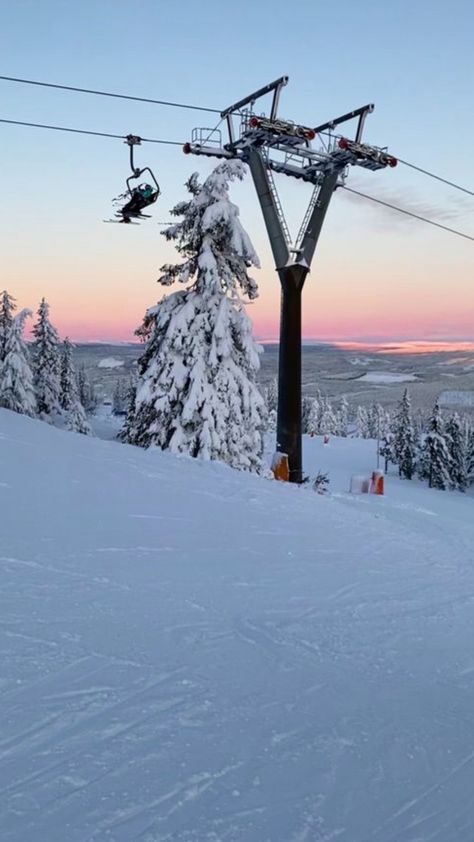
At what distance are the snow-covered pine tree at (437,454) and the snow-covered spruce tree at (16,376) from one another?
3744cm

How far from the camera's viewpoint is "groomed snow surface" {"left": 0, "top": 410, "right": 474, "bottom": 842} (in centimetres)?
263

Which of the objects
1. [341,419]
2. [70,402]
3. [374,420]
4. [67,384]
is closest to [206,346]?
[70,402]

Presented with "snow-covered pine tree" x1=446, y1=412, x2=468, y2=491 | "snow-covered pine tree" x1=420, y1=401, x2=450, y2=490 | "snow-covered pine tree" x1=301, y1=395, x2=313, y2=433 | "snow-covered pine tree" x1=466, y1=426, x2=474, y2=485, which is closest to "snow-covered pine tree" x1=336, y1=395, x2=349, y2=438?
"snow-covered pine tree" x1=301, y1=395, x2=313, y2=433

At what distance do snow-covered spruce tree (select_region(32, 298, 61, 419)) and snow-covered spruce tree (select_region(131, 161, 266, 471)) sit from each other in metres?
21.4

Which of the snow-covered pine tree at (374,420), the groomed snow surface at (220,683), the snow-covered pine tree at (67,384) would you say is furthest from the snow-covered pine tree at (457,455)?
the groomed snow surface at (220,683)

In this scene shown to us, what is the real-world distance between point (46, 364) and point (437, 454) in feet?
121

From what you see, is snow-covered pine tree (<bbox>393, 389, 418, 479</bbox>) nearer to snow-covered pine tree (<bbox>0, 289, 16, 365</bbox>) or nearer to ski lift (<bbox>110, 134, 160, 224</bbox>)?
snow-covered pine tree (<bbox>0, 289, 16, 365</bbox>)

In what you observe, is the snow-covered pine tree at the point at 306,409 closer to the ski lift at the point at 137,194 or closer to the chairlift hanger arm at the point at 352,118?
the chairlift hanger arm at the point at 352,118

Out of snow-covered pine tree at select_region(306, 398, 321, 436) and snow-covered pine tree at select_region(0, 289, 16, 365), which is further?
snow-covered pine tree at select_region(306, 398, 321, 436)

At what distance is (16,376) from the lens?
31453 mm

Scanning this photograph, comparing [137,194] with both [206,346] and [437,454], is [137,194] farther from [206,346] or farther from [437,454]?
[437,454]

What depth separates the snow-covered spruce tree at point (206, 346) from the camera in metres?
16.5

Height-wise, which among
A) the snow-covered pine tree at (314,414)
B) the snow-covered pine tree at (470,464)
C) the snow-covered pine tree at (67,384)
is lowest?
the snow-covered pine tree at (470,464)

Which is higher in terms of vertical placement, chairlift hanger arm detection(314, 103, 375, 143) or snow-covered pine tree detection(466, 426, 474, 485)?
chairlift hanger arm detection(314, 103, 375, 143)
